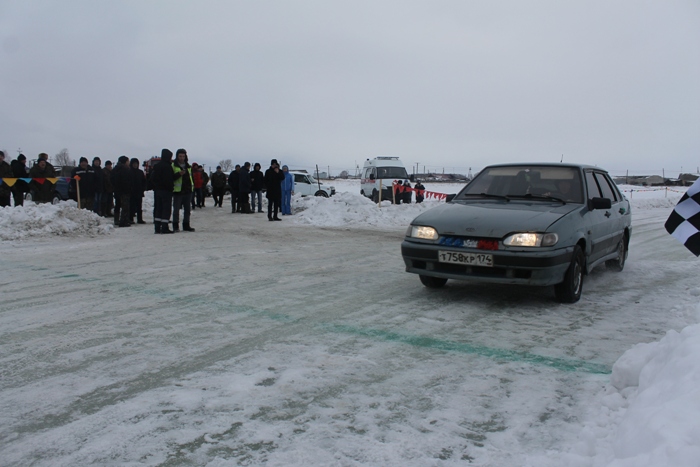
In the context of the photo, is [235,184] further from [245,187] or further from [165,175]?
[165,175]

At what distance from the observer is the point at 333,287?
6.39 m

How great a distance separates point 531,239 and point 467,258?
2.05 feet

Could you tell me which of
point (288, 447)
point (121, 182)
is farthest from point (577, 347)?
point (121, 182)

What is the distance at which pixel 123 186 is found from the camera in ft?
44.2

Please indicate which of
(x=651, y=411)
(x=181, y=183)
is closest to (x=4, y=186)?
(x=181, y=183)

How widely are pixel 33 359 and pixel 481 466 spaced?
10.2ft

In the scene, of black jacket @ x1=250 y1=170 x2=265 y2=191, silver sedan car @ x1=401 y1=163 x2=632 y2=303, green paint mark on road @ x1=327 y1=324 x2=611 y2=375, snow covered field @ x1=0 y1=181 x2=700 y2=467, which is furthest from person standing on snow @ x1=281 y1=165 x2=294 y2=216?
green paint mark on road @ x1=327 y1=324 x2=611 y2=375

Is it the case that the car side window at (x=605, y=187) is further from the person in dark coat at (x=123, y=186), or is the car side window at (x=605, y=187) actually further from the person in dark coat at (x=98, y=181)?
the person in dark coat at (x=98, y=181)

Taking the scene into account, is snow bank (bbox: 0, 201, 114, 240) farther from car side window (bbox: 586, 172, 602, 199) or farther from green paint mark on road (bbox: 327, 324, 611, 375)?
car side window (bbox: 586, 172, 602, 199)

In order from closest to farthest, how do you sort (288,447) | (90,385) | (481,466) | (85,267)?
(481,466), (288,447), (90,385), (85,267)

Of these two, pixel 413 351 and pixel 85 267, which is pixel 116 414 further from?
pixel 85 267

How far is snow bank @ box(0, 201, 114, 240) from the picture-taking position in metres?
11.1

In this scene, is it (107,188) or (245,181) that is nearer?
(107,188)

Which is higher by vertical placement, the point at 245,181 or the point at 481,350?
the point at 245,181
